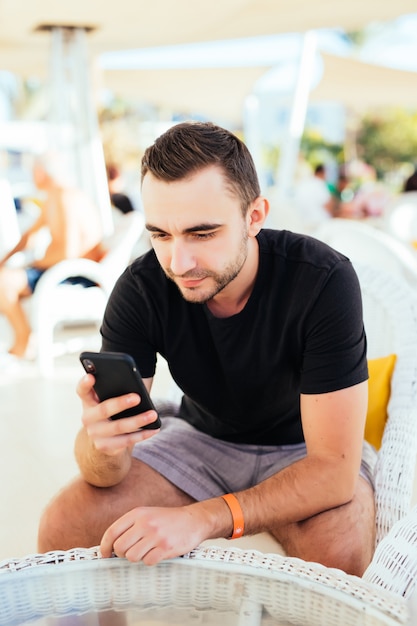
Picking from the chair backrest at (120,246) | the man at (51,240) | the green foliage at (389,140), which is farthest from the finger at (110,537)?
the green foliage at (389,140)

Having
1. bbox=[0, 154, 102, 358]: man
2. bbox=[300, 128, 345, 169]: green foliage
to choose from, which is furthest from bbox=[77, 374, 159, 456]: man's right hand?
bbox=[300, 128, 345, 169]: green foliage

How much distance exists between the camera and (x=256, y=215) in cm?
163

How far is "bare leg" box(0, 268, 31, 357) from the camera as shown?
16.2 ft

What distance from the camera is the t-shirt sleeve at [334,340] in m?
1.53

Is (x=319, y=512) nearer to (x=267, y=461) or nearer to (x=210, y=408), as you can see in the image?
(x=267, y=461)

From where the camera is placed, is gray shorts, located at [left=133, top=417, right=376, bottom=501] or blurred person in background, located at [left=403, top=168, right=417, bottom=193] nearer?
gray shorts, located at [left=133, top=417, right=376, bottom=501]

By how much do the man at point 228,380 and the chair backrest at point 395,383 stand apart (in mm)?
49

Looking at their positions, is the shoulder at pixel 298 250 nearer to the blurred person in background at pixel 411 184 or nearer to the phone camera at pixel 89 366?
the phone camera at pixel 89 366

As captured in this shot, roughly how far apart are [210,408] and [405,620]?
0.88m

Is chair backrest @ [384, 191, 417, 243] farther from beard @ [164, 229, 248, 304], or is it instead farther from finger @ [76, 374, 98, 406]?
finger @ [76, 374, 98, 406]

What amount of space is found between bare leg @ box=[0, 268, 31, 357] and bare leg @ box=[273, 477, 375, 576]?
3.66 metres

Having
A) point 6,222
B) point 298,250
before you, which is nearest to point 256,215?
point 298,250

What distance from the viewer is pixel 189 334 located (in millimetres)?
1725

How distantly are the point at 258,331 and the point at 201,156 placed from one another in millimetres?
429
